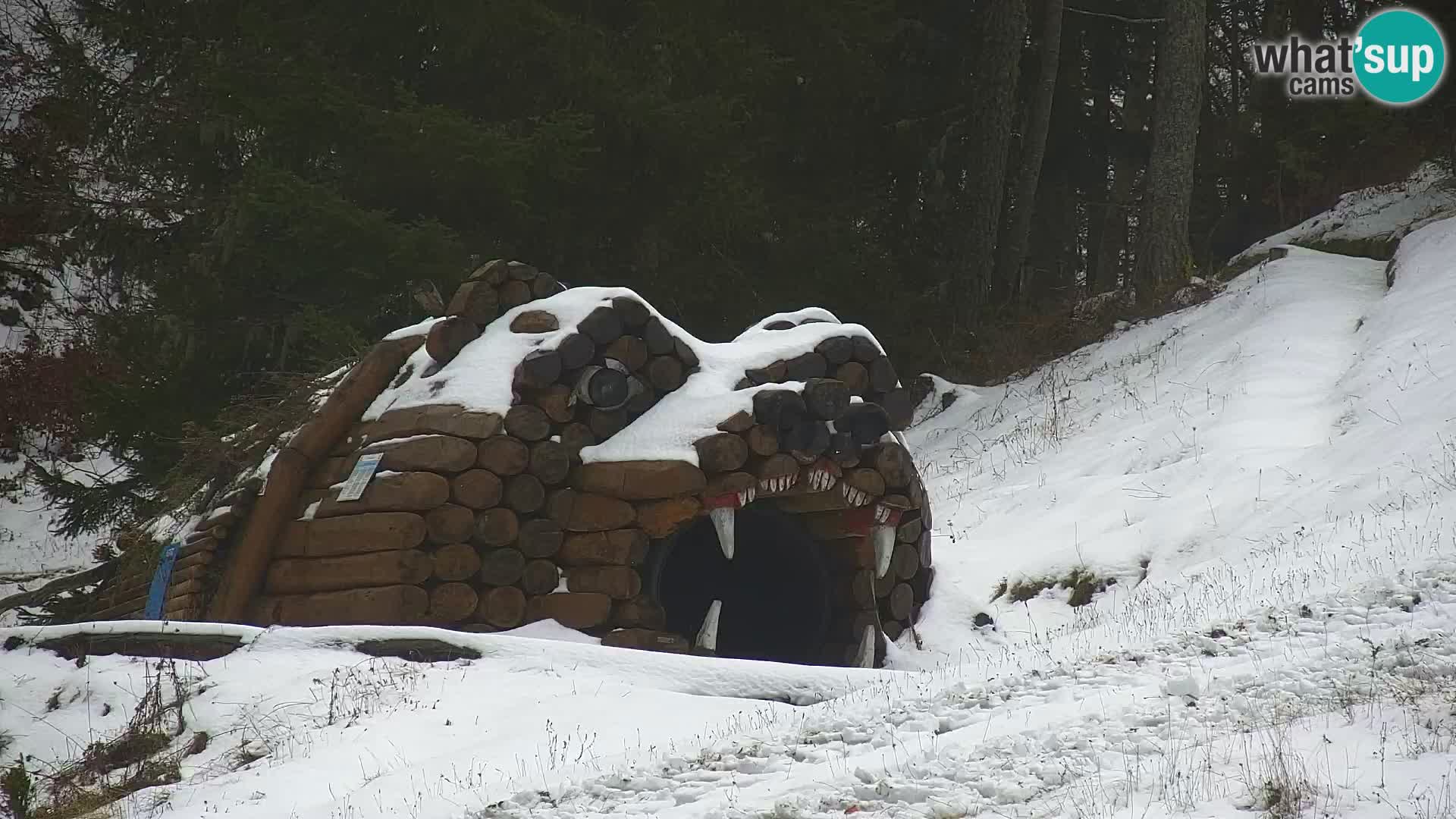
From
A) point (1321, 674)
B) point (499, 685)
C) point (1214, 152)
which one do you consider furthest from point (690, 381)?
point (1214, 152)

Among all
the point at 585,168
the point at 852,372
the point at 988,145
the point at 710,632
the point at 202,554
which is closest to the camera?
the point at 710,632

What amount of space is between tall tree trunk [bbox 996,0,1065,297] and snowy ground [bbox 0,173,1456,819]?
30.7 feet

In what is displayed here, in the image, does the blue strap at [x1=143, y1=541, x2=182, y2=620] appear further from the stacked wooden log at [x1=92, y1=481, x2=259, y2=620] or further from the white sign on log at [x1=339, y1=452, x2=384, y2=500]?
the white sign on log at [x1=339, y1=452, x2=384, y2=500]

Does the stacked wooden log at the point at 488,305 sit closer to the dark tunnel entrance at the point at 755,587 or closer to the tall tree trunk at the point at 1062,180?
the dark tunnel entrance at the point at 755,587

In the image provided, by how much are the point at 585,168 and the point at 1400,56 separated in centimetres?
948

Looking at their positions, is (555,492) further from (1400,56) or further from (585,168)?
(1400,56)

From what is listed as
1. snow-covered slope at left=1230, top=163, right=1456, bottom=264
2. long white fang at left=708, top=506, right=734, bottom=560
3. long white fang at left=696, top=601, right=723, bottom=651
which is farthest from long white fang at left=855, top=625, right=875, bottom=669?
snow-covered slope at left=1230, top=163, right=1456, bottom=264

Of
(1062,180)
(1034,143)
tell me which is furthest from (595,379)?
(1062,180)

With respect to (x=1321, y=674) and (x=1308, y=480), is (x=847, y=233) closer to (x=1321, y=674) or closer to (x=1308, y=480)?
(x=1308, y=480)

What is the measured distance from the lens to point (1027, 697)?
5.29m

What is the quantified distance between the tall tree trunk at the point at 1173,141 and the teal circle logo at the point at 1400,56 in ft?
6.35

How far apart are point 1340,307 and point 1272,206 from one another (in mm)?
7172

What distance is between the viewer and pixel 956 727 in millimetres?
5043

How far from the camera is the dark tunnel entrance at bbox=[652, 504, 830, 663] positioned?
9289mm
